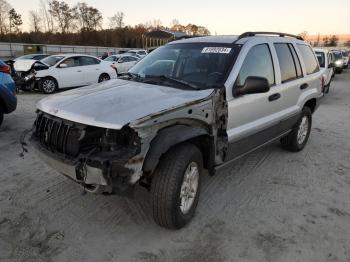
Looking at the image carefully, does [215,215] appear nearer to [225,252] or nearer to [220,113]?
[225,252]

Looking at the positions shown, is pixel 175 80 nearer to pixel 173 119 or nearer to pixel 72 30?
pixel 173 119

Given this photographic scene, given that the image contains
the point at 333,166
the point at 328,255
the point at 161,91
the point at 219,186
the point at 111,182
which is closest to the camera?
the point at 111,182

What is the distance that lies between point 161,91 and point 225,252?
Result: 1.71 metres

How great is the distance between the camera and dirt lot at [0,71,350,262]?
3.16m

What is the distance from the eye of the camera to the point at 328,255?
316 centimetres

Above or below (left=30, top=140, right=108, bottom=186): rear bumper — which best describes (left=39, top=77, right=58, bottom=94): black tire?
below

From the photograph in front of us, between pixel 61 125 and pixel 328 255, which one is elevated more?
pixel 61 125

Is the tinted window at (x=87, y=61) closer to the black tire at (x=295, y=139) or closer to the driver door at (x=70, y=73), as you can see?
the driver door at (x=70, y=73)

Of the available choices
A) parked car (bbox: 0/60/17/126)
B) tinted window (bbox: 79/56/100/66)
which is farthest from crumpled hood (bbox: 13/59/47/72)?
parked car (bbox: 0/60/17/126)

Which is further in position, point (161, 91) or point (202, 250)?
point (161, 91)

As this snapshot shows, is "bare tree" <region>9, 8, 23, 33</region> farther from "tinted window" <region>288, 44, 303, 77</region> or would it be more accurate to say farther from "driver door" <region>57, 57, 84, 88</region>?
"tinted window" <region>288, 44, 303, 77</region>

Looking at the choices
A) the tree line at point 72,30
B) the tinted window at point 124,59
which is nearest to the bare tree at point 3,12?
the tree line at point 72,30

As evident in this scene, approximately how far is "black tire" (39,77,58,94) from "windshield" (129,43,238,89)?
30.0 ft

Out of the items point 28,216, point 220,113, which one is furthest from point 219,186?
point 28,216
